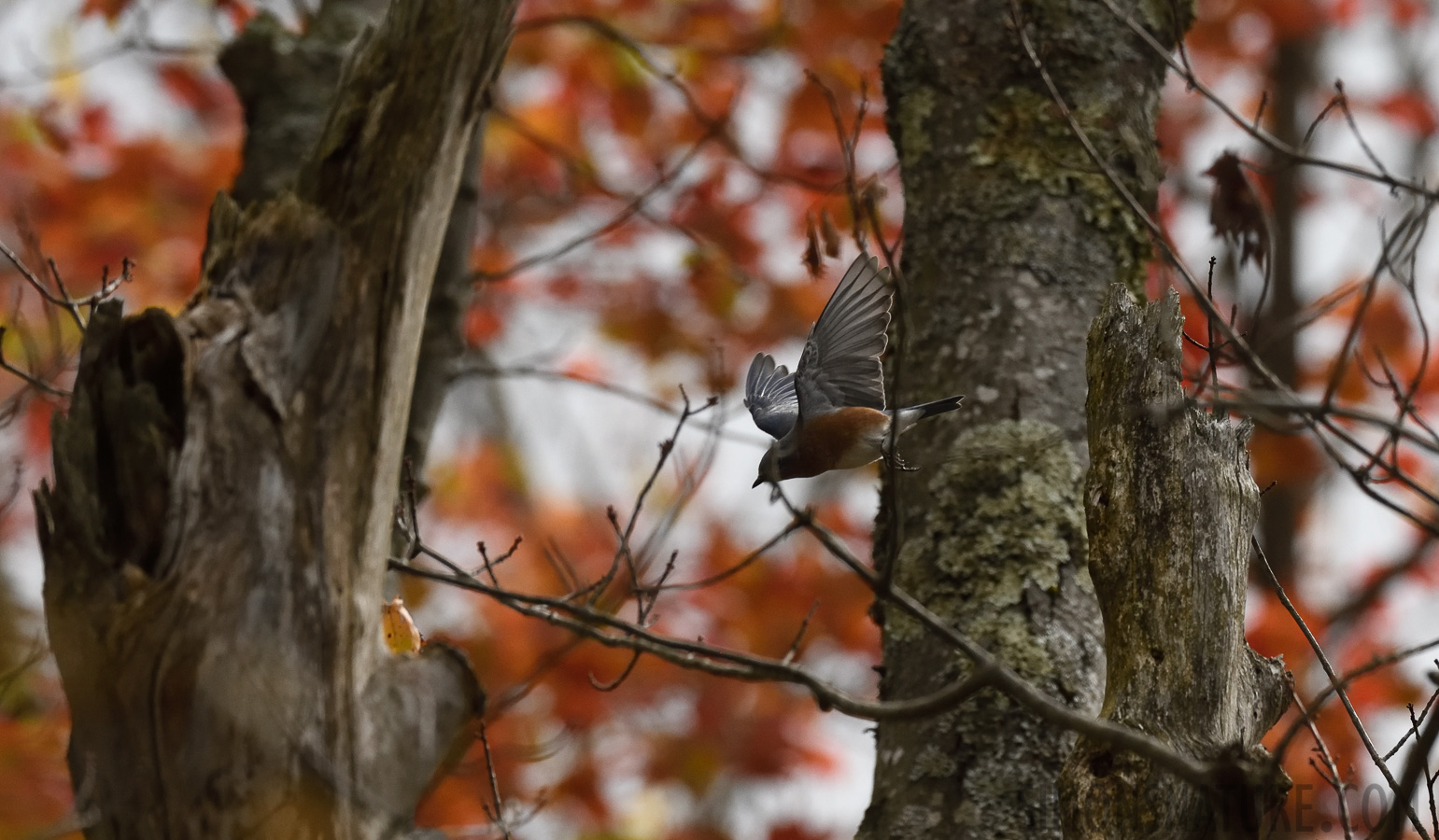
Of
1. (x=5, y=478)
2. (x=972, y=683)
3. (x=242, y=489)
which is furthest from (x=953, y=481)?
(x=5, y=478)

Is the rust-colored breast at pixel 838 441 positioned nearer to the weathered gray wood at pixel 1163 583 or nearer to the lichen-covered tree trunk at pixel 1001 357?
the lichen-covered tree trunk at pixel 1001 357

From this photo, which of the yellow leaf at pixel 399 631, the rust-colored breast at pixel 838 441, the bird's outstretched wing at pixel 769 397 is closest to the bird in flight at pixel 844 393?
the rust-colored breast at pixel 838 441

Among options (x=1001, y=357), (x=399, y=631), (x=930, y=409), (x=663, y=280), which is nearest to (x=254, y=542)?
(x=399, y=631)

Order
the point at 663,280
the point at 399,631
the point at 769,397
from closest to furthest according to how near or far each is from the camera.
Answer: the point at 399,631, the point at 769,397, the point at 663,280

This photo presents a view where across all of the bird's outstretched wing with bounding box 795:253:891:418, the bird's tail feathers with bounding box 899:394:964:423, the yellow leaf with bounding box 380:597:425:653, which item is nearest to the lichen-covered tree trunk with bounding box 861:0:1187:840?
the bird's tail feathers with bounding box 899:394:964:423

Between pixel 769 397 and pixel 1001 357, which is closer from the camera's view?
pixel 1001 357

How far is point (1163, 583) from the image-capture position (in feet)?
5.45

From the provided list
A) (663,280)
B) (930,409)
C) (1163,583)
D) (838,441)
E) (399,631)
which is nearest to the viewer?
(1163,583)

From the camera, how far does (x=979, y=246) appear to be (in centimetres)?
258

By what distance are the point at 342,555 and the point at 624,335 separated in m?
5.17

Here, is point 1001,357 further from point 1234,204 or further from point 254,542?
point 254,542

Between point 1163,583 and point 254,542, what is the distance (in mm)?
1188

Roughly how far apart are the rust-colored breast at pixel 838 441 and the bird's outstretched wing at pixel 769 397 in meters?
0.26

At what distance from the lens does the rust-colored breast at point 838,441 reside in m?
2.31
